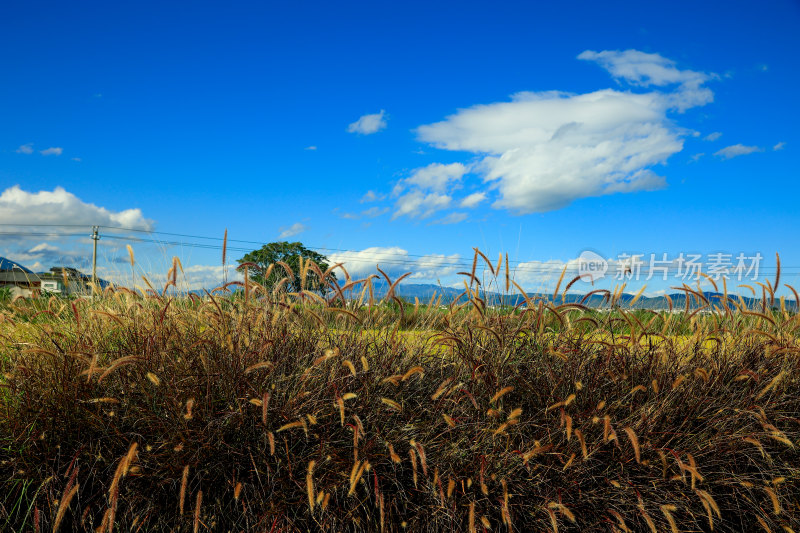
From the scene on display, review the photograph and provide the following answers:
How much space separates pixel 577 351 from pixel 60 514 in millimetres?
3031

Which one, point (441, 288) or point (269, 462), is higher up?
point (441, 288)

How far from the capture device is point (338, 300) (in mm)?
3951

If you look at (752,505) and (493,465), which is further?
(752,505)

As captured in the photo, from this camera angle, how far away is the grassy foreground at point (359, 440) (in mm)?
2789

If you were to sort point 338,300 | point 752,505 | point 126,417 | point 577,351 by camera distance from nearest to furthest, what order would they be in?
point 126,417 < point 752,505 < point 577,351 < point 338,300

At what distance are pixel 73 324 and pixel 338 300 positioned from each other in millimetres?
2034

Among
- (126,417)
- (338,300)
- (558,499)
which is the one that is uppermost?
(338,300)

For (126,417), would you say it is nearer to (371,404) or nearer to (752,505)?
(371,404)

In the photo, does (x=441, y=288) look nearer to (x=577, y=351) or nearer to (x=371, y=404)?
(x=577, y=351)

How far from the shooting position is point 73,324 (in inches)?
159

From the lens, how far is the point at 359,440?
Answer: 296 centimetres

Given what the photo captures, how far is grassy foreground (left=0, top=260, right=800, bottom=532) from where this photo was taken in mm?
2789

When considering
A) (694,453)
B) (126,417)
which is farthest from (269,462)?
(694,453)

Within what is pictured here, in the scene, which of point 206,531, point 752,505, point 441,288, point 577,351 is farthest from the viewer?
point 441,288
